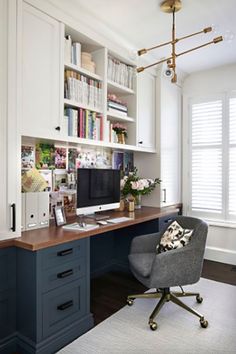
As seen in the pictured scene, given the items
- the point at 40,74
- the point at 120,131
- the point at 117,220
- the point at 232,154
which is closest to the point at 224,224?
the point at 232,154

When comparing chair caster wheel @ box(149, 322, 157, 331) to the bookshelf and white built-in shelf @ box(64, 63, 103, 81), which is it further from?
white built-in shelf @ box(64, 63, 103, 81)

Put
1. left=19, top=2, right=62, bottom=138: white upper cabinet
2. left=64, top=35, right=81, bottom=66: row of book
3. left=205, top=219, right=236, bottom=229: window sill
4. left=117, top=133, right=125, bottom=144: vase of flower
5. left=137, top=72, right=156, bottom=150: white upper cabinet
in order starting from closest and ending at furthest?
left=19, top=2, right=62, bottom=138: white upper cabinet
left=64, top=35, right=81, bottom=66: row of book
left=117, top=133, right=125, bottom=144: vase of flower
left=137, top=72, right=156, bottom=150: white upper cabinet
left=205, top=219, right=236, bottom=229: window sill

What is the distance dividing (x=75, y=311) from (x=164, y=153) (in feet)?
7.59

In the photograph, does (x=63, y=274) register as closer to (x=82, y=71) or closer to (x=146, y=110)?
(x=82, y=71)

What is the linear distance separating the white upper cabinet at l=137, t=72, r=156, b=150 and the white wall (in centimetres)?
76

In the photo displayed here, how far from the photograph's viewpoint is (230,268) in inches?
142

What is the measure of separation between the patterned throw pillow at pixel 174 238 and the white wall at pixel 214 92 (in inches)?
59.5

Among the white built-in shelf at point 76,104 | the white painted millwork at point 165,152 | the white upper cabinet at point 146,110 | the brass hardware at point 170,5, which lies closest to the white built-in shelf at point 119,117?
the white upper cabinet at point 146,110

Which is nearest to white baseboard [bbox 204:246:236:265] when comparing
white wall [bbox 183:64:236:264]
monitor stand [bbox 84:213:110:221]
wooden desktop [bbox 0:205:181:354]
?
white wall [bbox 183:64:236:264]

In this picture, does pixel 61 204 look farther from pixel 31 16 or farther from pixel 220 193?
pixel 220 193

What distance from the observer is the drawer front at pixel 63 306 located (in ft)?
6.18

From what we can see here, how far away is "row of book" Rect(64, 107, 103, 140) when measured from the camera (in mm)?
2496

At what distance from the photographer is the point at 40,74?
7.08 feet

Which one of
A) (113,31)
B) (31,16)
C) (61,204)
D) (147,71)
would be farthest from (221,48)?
(61,204)
